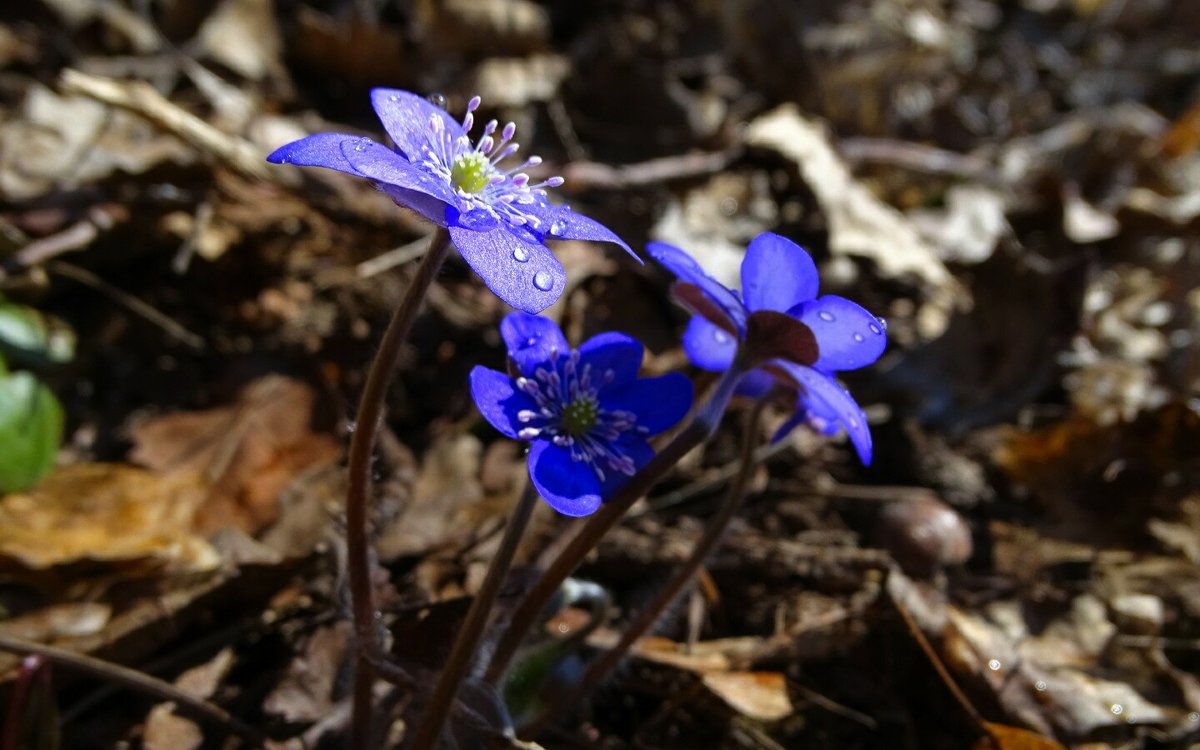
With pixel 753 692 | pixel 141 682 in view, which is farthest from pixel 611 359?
pixel 141 682

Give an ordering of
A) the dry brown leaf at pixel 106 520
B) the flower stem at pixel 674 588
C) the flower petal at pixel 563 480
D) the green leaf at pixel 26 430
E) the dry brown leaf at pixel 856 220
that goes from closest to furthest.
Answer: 1. the flower petal at pixel 563 480
2. the flower stem at pixel 674 588
3. the dry brown leaf at pixel 106 520
4. the green leaf at pixel 26 430
5. the dry brown leaf at pixel 856 220

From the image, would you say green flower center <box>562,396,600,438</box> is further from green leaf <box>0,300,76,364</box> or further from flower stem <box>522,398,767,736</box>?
green leaf <box>0,300,76,364</box>

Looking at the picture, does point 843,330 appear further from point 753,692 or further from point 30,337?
point 30,337

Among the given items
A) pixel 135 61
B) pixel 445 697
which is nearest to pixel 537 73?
pixel 135 61

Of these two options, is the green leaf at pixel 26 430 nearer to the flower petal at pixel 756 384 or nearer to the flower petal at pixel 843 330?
the flower petal at pixel 756 384

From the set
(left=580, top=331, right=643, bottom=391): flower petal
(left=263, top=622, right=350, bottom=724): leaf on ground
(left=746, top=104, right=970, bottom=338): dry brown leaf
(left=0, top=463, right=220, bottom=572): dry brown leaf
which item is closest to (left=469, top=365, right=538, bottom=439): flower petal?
(left=580, top=331, right=643, bottom=391): flower petal

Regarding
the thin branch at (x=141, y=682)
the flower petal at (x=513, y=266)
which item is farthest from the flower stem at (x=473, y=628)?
the thin branch at (x=141, y=682)

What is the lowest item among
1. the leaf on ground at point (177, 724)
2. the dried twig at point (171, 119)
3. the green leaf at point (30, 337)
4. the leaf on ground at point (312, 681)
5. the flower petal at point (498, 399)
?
the leaf on ground at point (177, 724)
